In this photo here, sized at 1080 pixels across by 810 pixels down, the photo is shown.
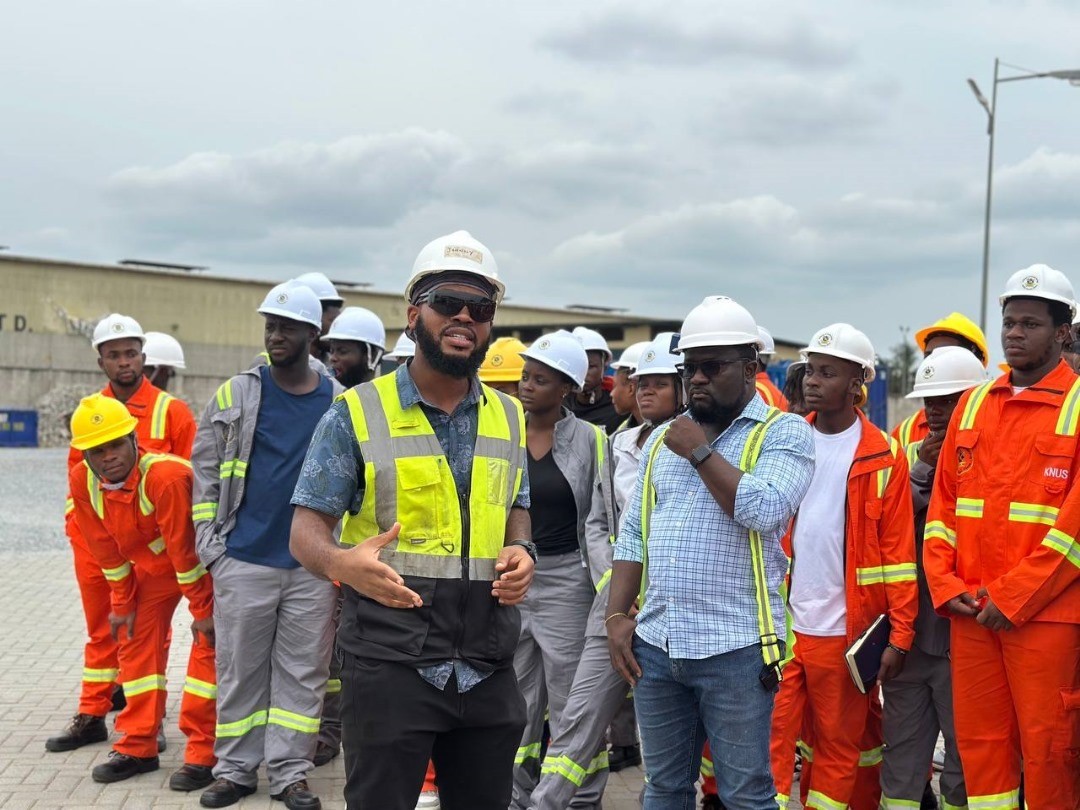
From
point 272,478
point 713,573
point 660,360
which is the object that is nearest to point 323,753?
point 272,478

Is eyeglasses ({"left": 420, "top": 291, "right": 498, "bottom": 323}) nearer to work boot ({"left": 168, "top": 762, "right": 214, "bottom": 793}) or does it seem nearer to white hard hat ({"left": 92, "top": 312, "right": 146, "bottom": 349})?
work boot ({"left": 168, "top": 762, "right": 214, "bottom": 793})

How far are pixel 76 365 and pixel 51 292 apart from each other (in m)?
3.66

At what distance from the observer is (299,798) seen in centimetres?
568

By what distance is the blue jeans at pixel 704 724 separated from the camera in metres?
3.90

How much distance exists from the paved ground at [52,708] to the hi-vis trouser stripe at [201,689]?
18.2 inches

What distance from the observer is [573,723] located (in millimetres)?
5324

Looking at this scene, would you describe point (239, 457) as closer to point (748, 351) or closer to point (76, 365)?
point (748, 351)

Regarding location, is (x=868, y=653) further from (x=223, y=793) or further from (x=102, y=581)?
(x=102, y=581)

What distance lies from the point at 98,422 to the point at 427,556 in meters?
3.36

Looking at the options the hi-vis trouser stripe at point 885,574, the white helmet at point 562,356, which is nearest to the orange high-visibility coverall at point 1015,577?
the hi-vis trouser stripe at point 885,574

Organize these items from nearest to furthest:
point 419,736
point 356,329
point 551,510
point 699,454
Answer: point 419,736
point 699,454
point 551,510
point 356,329

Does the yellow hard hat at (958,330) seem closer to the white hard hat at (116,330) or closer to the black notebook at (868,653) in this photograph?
the black notebook at (868,653)

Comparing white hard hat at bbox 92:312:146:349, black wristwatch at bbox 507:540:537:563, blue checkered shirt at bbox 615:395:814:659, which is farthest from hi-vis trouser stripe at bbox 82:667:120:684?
black wristwatch at bbox 507:540:537:563

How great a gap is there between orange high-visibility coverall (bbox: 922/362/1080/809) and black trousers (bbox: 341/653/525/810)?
80.0 inches
